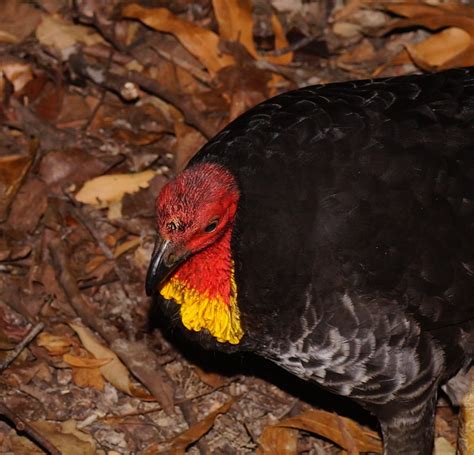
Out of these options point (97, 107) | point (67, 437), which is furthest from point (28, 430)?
point (97, 107)

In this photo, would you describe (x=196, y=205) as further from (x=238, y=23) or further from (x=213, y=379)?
(x=238, y=23)

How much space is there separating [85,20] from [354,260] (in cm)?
300

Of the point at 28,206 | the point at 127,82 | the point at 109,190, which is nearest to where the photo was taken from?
the point at 28,206

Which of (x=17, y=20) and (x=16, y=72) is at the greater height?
(x=17, y=20)

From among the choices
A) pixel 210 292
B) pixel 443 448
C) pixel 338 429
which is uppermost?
pixel 210 292

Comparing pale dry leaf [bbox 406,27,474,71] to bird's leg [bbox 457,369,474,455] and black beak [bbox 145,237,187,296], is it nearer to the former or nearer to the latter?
bird's leg [bbox 457,369,474,455]

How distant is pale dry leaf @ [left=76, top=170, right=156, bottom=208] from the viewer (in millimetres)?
6230

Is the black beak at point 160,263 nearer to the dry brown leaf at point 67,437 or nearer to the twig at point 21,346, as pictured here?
the dry brown leaf at point 67,437

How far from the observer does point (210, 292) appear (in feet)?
16.0

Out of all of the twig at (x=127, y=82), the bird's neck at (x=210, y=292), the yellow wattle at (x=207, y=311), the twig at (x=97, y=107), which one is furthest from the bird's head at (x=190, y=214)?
the twig at (x=97, y=107)

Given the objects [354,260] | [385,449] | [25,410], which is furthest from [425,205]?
[25,410]

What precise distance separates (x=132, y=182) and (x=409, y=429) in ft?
7.03

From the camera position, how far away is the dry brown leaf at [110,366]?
5.54 meters

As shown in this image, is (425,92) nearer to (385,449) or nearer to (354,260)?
(354,260)
